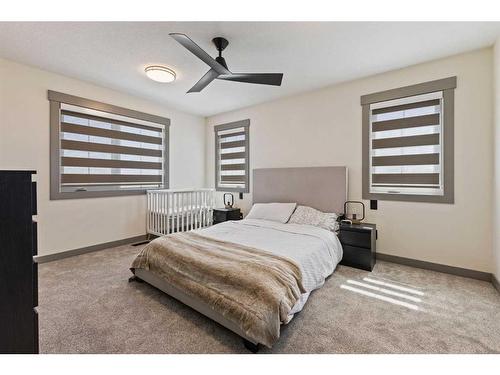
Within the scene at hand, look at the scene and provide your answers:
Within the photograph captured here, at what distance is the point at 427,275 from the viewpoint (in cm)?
270

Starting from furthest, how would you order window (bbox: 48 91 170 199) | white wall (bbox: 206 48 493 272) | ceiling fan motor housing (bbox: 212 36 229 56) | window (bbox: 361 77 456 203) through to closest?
window (bbox: 48 91 170 199) → window (bbox: 361 77 456 203) → white wall (bbox: 206 48 493 272) → ceiling fan motor housing (bbox: 212 36 229 56)

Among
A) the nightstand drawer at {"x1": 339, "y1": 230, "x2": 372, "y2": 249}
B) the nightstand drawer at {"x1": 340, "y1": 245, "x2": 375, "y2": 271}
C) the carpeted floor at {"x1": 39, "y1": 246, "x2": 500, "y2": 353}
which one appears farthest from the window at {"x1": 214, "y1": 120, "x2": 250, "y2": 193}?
the carpeted floor at {"x1": 39, "y1": 246, "x2": 500, "y2": 353}

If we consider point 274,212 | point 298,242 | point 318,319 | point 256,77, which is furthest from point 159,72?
point 318,319

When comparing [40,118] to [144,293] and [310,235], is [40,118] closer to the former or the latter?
[144,293]

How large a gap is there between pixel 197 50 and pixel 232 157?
306 centimetres

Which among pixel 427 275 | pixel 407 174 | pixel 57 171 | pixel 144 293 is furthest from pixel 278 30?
pixel 57 171

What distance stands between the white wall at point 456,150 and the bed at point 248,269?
0.61 m

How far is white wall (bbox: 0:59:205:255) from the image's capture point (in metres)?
2.81

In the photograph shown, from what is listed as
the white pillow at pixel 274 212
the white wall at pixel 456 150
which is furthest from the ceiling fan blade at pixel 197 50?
the white pillow at pixel 274 212

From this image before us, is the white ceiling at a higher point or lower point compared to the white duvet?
higher

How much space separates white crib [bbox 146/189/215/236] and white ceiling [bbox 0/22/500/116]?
1.82m

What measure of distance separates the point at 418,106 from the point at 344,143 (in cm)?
99

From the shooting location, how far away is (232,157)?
4898mm

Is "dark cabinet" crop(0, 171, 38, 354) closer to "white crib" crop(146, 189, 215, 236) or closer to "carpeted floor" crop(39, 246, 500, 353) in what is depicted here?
"carpeted floor" crop(39, 246, 500, 353)
